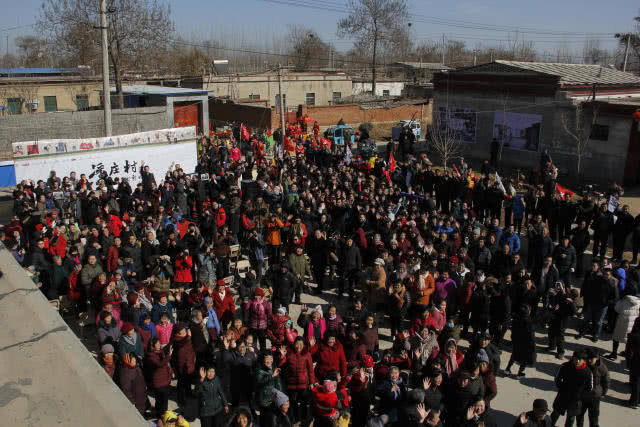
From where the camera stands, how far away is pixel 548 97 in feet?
79.5

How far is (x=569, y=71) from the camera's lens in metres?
26.7

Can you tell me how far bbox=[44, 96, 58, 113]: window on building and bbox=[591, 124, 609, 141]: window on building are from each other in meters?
35.7

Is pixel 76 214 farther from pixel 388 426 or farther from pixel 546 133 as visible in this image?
pixel 546 133

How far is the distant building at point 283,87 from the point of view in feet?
143

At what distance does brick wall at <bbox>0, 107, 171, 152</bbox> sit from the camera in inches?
951

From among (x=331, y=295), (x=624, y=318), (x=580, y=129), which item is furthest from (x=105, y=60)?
(x=580, y=129)

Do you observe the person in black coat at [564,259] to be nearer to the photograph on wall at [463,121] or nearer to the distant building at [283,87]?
the photograph on wall at [463,121]

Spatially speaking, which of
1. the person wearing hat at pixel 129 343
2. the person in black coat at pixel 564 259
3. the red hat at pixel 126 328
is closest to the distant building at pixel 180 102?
the person in black coat at pixel 564 259

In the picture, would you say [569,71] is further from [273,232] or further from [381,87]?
[381,87]

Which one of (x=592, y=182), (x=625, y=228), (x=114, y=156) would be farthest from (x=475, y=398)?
(x=592, y=182)

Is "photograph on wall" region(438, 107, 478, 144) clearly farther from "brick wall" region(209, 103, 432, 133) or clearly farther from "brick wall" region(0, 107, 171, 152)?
"brick wall" region(0, 107, 171, 152)

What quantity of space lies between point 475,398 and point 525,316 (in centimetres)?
268

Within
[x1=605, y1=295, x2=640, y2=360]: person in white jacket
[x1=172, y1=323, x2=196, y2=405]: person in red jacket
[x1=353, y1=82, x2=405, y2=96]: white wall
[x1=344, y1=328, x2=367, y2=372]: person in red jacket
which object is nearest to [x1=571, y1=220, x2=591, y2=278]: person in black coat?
[x1=605, y1=295, x2=640, y2=360]: person in white jacket

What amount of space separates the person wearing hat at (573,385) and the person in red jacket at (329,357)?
288cm
